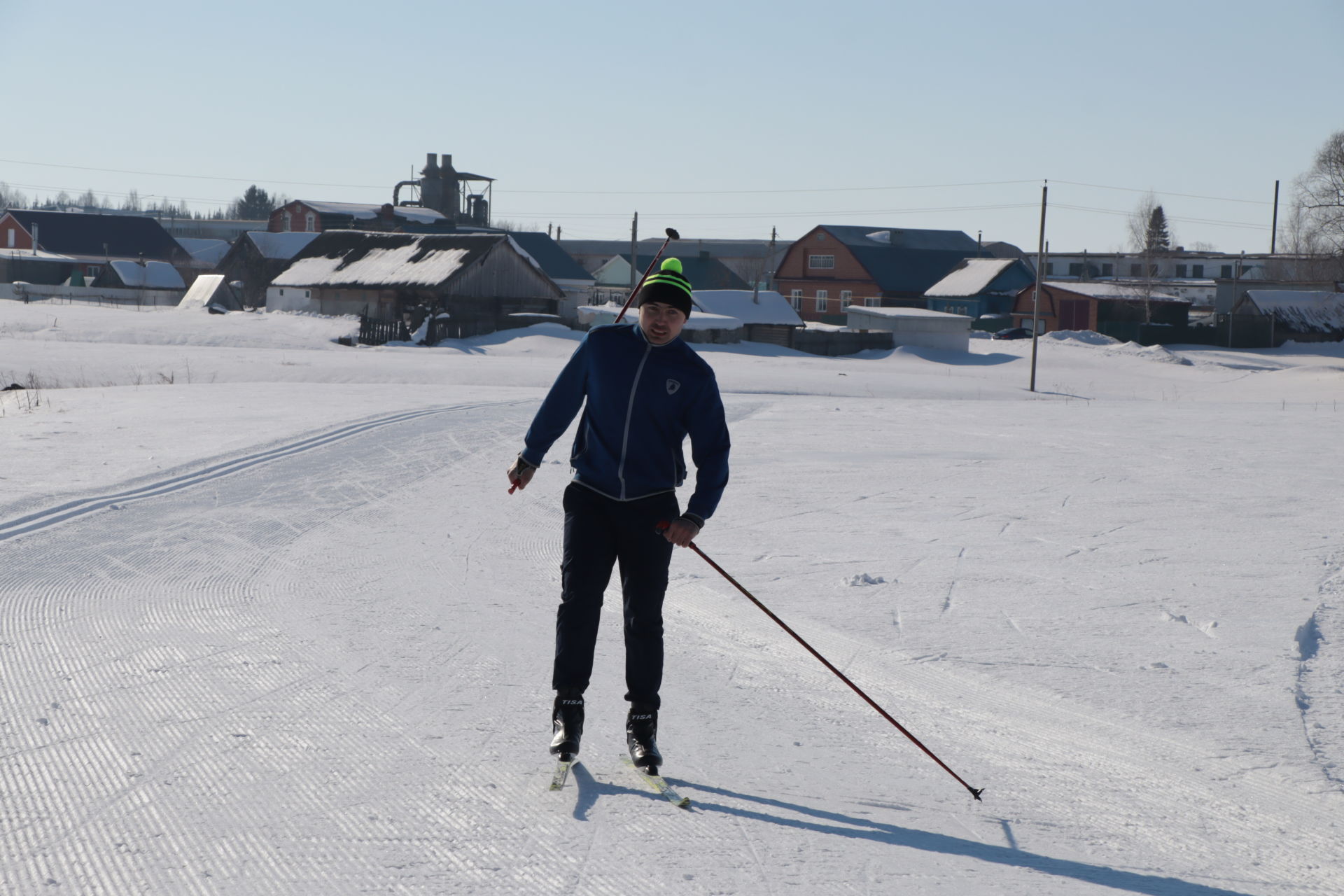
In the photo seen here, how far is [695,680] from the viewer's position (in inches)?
207

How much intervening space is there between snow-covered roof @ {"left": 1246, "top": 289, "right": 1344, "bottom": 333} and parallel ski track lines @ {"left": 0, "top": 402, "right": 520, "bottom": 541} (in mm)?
57316

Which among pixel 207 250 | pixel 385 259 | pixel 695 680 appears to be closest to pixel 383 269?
pixel 385 259

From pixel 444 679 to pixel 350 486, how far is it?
5843 millimetres

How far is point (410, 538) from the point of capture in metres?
8.40

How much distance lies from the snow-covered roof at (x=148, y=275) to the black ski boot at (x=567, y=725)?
74.2 meters

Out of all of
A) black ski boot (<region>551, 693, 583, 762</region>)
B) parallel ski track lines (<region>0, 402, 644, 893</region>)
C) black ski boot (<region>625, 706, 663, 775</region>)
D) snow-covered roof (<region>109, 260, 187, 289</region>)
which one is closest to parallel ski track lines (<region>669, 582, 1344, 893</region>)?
black ski boot (<region>625, 706, 663, 775</region>)

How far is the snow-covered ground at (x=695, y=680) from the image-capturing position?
11.2 feet

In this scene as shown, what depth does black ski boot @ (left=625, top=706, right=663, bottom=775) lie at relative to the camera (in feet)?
13.2

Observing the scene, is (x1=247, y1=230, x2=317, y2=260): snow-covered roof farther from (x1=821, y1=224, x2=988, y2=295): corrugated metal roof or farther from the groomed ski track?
the groomed ski track

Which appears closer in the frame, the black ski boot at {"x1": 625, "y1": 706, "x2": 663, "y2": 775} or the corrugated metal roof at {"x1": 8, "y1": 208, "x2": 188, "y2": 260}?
the black ski boot at {"x1": 625, "y1": 706, "x2": 663, "y2": 775}

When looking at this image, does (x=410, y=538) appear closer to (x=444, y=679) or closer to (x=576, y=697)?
(x=444, y=679)

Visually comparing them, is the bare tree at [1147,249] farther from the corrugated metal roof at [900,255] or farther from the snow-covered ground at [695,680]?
the snow-covered ground at [695,680]

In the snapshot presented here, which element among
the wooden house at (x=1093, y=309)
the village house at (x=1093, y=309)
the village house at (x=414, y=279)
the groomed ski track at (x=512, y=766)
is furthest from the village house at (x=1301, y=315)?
the groomed ski track at (x=512, y=766)

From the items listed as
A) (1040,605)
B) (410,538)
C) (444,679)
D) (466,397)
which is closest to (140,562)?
(410,538)
